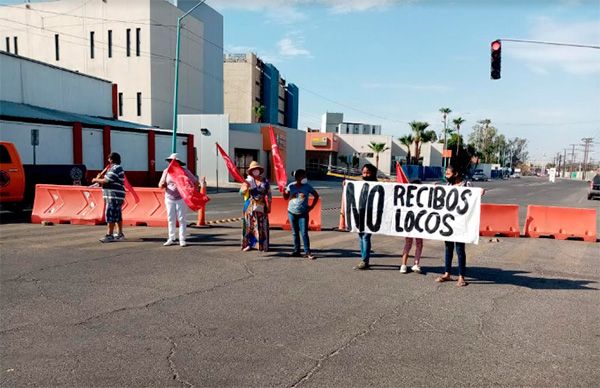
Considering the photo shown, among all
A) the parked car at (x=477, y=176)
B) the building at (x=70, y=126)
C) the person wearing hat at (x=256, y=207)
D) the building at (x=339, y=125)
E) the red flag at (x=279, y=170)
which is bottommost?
the parked car at (x=477, y=176)

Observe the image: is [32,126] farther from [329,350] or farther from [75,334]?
[329,350]

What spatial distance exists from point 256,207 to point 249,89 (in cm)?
5917

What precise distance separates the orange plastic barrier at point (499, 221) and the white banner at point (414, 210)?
5524 millimetres

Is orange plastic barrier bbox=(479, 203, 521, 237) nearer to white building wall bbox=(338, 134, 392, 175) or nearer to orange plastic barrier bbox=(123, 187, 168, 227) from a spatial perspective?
orange plastic barrier bbox=(123, 187, 168, 227)

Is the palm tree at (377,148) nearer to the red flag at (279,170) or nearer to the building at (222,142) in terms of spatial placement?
the building at (222,142)

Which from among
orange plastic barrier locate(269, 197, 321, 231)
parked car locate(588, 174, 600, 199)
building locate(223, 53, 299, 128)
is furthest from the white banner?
building locate(223, 53, 299, 128)

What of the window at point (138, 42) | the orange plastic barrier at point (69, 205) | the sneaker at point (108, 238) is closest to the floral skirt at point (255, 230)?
the sneaker at point (108, 238)

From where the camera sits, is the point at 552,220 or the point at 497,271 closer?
the point at 497,271

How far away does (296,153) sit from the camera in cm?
4712

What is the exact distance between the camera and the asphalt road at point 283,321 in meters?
3.84

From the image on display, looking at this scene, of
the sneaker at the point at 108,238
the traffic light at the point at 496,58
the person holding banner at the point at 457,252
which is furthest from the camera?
the traffic light at the point at 496,58

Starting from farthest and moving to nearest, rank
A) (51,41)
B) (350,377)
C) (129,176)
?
(51,41) < (129,176) < (350,377)

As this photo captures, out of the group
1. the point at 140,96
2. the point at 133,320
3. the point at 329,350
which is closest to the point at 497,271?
the point at 329,350

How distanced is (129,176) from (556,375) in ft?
83.5
